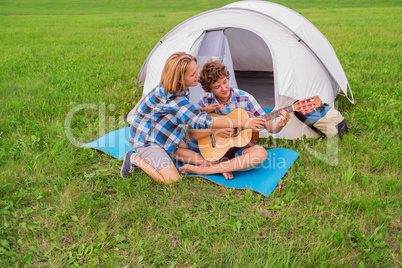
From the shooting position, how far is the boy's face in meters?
3.22

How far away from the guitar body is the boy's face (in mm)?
224

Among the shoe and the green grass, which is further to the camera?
the shoe

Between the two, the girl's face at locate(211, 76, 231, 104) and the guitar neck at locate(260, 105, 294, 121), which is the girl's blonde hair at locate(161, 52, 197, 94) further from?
the guitar neck at locate(260, 105, 294, 121)

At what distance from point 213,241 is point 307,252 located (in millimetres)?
633

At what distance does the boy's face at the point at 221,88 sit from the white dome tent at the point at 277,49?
0.69 metres

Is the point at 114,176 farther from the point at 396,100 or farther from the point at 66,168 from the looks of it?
the point at 396,100

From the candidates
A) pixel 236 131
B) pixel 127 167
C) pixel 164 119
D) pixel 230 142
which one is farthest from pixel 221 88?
pixel 127 167

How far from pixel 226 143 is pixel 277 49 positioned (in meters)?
1.43

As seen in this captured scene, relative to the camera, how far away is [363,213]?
7.70ft

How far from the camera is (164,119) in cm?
295

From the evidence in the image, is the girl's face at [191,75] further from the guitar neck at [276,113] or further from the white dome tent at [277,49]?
the white dome tent at [277,49]

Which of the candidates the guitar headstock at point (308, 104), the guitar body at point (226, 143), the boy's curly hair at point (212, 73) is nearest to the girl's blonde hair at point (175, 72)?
the boy's curly hair at point (212, 73)

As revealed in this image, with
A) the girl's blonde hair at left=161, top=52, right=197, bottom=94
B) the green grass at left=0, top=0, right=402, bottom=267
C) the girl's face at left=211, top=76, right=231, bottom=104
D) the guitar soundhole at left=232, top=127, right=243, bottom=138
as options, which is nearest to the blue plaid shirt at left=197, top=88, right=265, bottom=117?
the girl's face at left=211, top=76, right=231, bottom=104

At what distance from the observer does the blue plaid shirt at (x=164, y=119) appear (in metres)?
2.81
